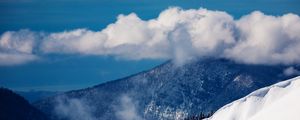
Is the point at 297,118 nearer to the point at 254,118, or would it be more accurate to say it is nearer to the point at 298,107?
the point at 298,107

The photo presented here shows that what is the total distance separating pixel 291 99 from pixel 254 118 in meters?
13.5

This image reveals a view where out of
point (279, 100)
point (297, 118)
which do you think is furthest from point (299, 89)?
point (297, 118)

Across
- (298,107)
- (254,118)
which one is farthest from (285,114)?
(254,118)

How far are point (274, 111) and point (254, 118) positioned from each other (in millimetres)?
9455

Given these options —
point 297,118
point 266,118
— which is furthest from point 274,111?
point 297,118

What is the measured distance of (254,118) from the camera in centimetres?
19775

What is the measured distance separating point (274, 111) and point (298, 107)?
34.8ft

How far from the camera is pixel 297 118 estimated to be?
570 ft

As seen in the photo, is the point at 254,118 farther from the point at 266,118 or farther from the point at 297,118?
the point at 297,118

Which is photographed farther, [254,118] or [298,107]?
[254,118]

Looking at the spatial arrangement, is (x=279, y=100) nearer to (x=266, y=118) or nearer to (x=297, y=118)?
(x=266, y=118)

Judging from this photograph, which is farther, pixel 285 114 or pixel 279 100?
pixel 279 100

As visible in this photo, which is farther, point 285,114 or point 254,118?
point 254,118

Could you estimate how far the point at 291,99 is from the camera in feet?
618
